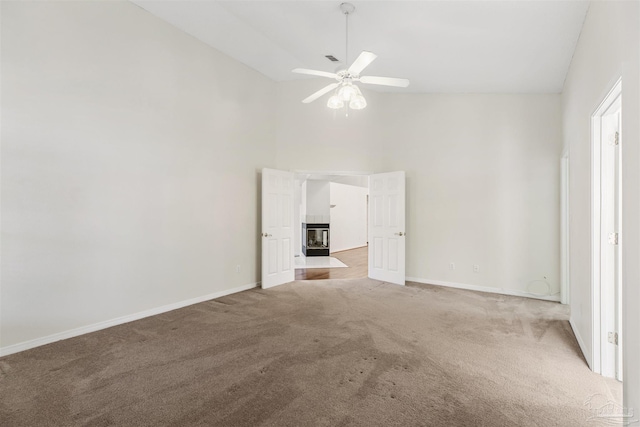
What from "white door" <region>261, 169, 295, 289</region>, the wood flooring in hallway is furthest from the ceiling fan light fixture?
the wood flooring in hallway

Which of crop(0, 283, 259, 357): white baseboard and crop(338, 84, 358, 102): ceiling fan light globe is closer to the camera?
crop(0, 283, 259, 357): white baseboard

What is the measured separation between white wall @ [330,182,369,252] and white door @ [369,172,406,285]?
490 cm

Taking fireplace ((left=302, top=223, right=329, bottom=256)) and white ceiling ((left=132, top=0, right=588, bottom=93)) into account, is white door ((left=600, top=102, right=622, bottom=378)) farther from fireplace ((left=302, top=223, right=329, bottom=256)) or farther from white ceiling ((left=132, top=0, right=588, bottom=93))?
fireplace ((left=302, top=223, right=329, bottom=256))

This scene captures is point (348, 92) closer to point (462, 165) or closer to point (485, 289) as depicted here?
point (462, 165)

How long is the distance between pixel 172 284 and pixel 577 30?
5.61 meters

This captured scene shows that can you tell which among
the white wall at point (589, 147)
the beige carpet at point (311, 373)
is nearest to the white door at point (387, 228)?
the beige carpet at point (311, 373)

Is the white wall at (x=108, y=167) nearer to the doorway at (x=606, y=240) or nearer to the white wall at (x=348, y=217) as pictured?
the doorway at (x=606, y=240)

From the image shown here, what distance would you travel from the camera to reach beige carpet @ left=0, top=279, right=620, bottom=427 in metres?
2.05

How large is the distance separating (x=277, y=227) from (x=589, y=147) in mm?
4378

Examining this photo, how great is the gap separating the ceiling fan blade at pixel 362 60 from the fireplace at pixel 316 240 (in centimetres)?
709

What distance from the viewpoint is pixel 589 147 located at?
2801mm

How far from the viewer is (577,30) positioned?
3404 millimetres

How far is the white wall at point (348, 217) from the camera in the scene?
37.2ft

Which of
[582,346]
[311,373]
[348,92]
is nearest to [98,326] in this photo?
[311,373]
